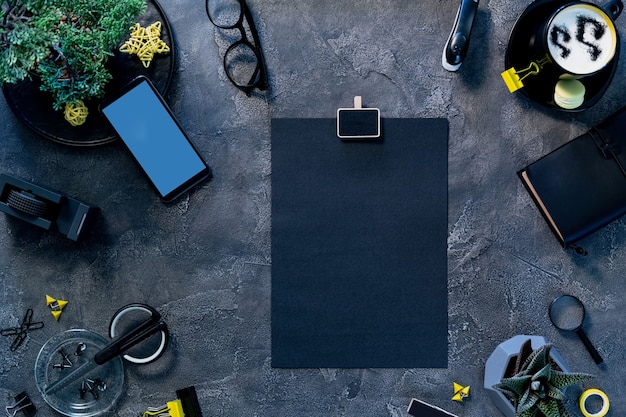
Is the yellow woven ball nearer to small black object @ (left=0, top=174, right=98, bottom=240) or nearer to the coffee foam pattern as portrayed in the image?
small black object @ (left=0, top=174, right=98, bottom=240)

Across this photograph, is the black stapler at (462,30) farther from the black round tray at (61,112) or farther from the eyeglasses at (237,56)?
the black round tray at (61,112)

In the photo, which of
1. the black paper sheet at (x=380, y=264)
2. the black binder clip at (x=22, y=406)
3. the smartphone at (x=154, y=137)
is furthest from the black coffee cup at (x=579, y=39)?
the black binder clip at (x=22, y=406)

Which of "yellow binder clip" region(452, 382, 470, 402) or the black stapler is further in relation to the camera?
"yellow binder clip" region(452, 382, 470, 402)

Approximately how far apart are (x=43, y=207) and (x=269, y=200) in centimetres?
71

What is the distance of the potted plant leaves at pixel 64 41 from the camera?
5.25 ft

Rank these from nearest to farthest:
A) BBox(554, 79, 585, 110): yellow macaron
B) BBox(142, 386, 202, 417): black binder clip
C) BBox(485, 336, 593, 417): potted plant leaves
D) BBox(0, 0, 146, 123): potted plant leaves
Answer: BBox(0, 0, 146, 123): potted plant leaves
BBox(485, 336, 593, 417): potted plant leaves
BBox(554, 79, 585, 110): yellow macaron
BBox(142, 386, 202, 417): black binder clip

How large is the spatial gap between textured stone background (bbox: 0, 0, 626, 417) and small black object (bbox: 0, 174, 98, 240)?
0.32ft

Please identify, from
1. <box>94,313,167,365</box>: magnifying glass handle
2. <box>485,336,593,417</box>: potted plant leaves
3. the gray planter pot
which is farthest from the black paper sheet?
<box>94,313,167,365</box>: magnifying glass handle

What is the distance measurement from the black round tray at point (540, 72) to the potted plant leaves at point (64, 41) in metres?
1.16

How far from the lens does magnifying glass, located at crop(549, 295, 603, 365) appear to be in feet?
6.64

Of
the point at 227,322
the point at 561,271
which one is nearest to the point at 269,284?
the point at 227,322

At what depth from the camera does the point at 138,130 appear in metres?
1.97

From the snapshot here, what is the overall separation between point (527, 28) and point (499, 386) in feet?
3.65

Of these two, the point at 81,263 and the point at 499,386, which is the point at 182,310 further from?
the point at 499,386
